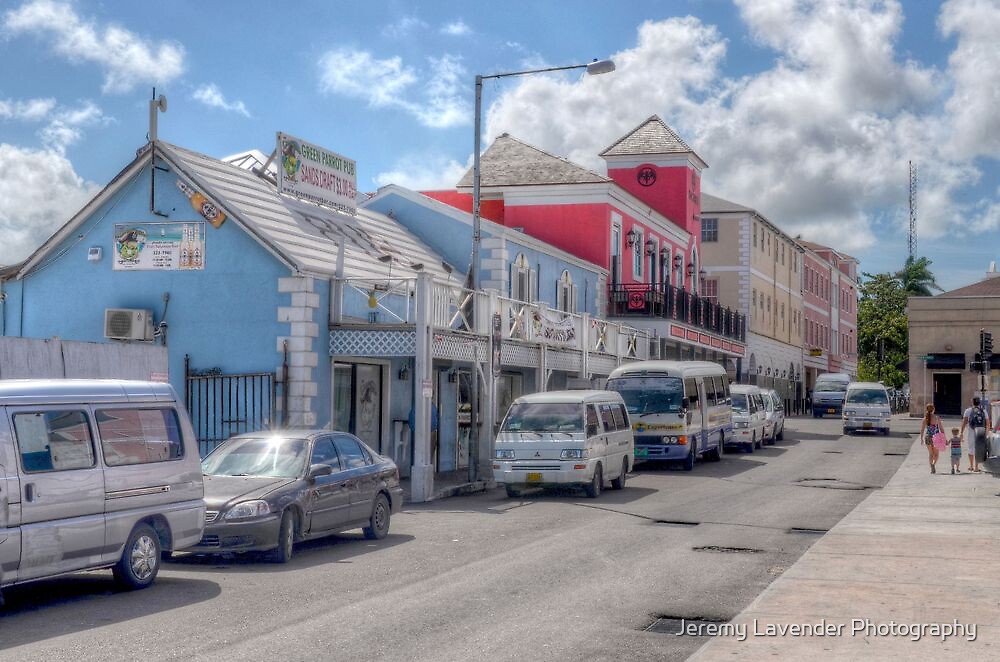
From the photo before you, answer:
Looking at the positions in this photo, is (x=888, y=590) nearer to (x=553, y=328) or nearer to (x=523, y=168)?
(x=553, y=328)

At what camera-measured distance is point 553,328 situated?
28344 mm

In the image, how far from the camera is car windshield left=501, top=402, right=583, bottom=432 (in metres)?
21.9

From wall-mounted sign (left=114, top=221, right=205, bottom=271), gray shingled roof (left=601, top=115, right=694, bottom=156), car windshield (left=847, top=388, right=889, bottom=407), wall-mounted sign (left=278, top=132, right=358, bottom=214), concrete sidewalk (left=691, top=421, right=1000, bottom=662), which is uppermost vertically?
gray shingled roof (left=601, top=115, right=694, bottom=156)

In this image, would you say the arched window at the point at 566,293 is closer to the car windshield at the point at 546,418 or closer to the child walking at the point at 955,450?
the child walking at the point at 955,450

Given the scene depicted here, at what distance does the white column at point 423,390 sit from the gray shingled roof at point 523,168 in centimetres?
1845

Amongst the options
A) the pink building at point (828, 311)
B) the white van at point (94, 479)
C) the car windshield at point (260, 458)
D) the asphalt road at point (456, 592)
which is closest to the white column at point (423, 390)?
the asphalt road at point (456, 592)

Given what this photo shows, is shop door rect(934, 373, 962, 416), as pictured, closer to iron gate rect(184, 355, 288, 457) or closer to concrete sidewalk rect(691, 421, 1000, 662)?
concrete sidewalk rect(691, 421, 1000, 662)

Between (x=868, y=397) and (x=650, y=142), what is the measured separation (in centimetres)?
1328

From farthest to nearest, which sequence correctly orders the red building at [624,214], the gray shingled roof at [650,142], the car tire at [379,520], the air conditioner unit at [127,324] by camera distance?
1. the gray shingled roof at [650,142]
2. the red building at [624,214]
3. the air conditioner unit at [127,324]
4. the car tire at [379,520]

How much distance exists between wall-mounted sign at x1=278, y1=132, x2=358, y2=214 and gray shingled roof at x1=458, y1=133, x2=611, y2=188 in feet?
42.8

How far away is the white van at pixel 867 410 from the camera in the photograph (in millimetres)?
44406

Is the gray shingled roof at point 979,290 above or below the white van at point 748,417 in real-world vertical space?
above

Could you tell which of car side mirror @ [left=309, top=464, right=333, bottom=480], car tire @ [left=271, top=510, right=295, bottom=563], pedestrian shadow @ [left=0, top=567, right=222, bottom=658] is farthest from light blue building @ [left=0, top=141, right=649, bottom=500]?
pedestrian shadow @ [left=0, top=567, right=222, bottom=658]

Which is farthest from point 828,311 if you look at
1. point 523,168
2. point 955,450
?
point 955,450
